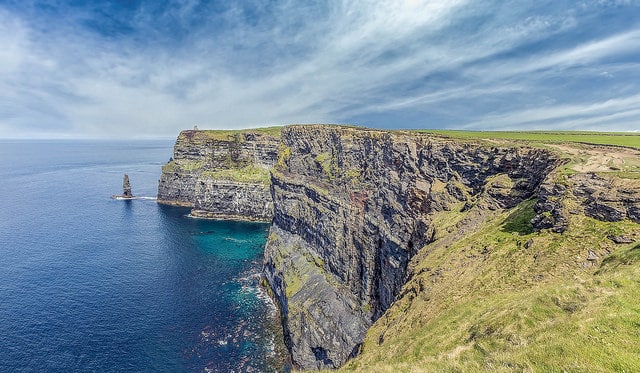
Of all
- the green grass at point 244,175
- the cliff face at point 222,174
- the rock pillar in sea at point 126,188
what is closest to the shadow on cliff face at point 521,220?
the cliff face at point 222,174

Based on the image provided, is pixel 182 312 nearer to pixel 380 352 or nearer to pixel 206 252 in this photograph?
pixel 206 252

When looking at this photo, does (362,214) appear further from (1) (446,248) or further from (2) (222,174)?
(2) (222,174)

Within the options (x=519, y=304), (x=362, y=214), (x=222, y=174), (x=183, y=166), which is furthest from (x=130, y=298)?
(x=183, y=166)

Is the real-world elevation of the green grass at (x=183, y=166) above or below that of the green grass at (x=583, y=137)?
below

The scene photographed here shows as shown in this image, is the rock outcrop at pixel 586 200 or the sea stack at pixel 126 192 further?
the sea stack at pixel 126 192

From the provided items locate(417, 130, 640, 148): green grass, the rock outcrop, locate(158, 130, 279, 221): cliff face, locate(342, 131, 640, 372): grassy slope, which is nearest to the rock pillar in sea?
locate(158, 130, 279, 221): cliff face

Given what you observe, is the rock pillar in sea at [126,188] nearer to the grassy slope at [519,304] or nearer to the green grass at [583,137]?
the green grass at [583,137]
